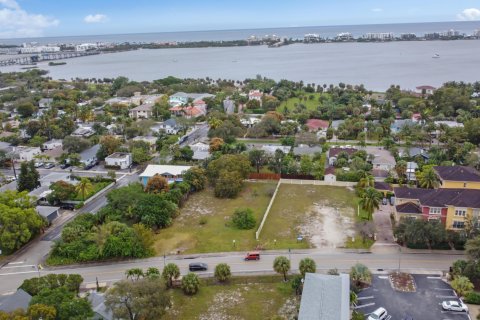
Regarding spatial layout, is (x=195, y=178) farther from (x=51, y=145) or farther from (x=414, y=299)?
(x=51, y=145)

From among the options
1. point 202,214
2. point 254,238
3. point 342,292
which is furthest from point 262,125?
point 342,292

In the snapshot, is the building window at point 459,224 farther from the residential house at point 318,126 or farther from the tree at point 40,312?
the residential house at point 318,126

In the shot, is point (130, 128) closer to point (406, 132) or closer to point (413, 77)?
point (406, 132)

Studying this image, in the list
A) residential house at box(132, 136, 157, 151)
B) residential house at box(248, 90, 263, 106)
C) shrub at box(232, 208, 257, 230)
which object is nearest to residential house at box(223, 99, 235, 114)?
residential house at box(248, 90, 263, 106)

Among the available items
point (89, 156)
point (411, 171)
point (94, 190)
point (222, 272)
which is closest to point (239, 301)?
point (222, 272)

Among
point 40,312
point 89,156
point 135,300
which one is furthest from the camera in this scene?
point 89,156

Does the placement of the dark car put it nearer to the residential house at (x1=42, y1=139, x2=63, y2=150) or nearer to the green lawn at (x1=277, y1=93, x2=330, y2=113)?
the residential house at (x1=42, y1=139, x2=63, y2=150)
